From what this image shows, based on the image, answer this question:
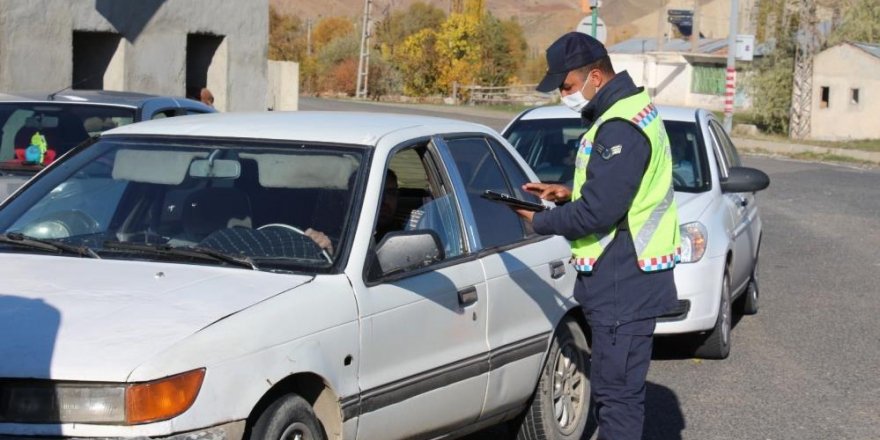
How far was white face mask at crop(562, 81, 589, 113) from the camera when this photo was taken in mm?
5008

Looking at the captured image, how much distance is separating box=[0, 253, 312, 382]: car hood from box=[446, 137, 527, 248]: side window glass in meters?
1.36

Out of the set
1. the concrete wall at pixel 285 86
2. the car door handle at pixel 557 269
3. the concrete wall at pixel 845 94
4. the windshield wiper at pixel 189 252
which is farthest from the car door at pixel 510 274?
the concrete wall at pixel 845 94

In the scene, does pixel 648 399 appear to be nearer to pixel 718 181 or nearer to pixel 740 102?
pixel 718 181

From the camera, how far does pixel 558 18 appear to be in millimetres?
155375

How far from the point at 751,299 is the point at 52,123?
5726 millimetres

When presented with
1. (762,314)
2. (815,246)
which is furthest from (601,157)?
(815,246)

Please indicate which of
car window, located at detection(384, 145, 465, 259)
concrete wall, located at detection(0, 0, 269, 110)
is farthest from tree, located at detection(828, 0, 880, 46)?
car window, located at detection(384, 145, 465, 259)

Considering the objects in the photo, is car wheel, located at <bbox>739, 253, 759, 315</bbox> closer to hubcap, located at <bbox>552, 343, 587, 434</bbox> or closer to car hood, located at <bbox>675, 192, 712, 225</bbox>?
car hood, located at <bbox>675, 192, 712, 225</bbox>

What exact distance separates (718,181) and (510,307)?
422 cm

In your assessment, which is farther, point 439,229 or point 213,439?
point 439,229

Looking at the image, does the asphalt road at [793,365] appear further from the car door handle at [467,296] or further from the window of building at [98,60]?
the window of building at [98,60]

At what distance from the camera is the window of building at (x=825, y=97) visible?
150 ft

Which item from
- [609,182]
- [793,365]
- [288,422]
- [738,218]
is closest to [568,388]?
[609,182]

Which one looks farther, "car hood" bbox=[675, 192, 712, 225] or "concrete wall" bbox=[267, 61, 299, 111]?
"concrete wall" bbox=[267, 61, 299, 111]
